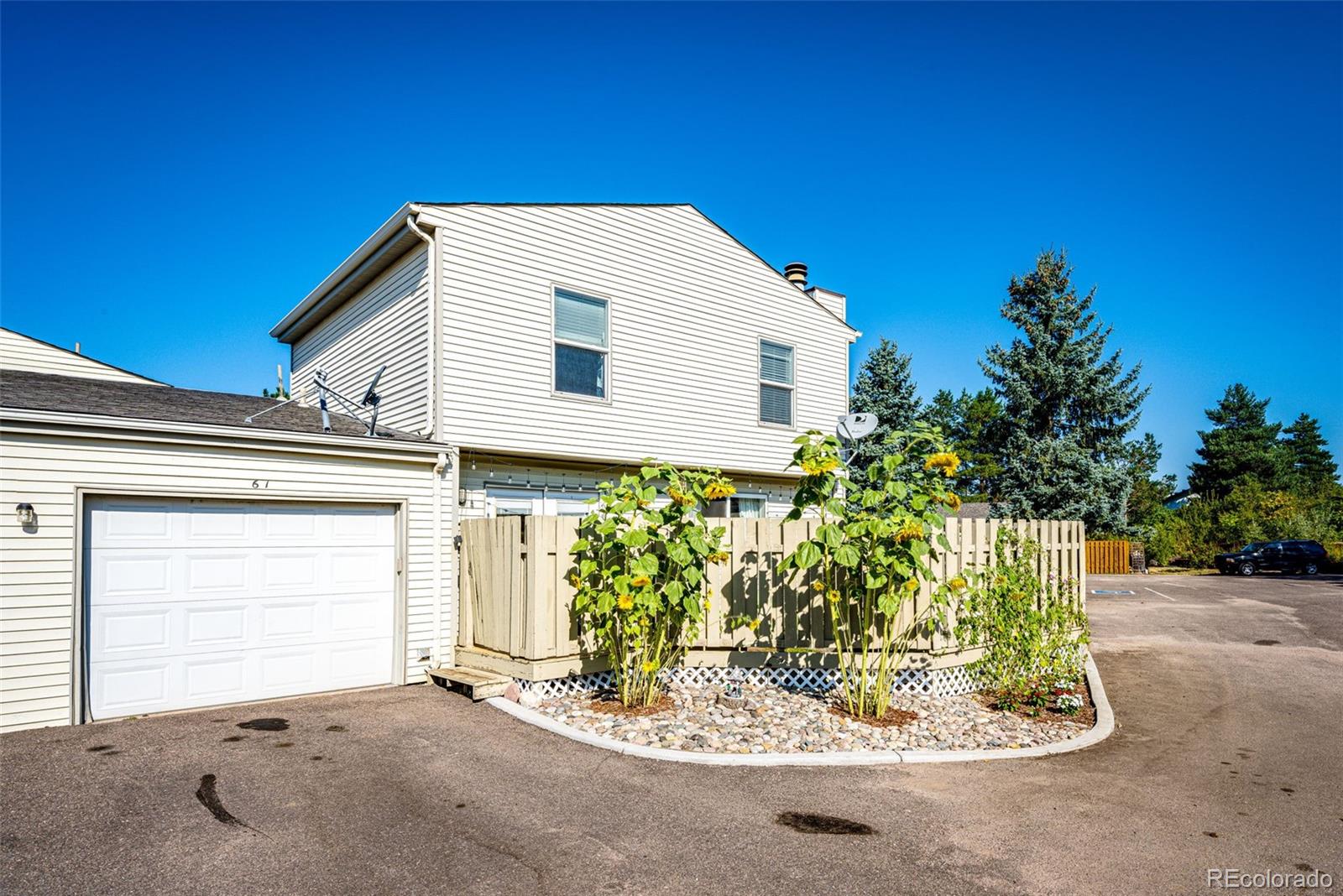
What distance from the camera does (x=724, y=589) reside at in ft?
26.3

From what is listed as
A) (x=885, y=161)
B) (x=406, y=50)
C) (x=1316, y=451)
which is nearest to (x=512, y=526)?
(x=406, y=50)

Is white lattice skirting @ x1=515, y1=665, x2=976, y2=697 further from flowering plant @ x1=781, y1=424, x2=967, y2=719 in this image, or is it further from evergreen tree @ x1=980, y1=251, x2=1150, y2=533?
evergreen tree @ x1=980, y1=251, x2=1150, y2=533

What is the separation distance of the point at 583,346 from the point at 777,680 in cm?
496

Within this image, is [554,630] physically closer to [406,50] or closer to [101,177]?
[406,50]

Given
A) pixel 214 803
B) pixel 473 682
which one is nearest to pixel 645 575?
→ pixel 473 682

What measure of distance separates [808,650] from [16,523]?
7.19m

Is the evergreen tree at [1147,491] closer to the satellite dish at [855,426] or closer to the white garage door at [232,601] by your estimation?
the satellite dish at [855,426]

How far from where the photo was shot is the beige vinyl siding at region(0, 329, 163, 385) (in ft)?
38.7

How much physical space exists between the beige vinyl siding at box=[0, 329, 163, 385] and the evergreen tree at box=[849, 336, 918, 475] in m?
20.7

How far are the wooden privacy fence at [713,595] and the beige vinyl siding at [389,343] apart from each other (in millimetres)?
2139

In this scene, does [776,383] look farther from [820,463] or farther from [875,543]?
[875,543]

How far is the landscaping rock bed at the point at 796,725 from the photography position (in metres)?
6.17

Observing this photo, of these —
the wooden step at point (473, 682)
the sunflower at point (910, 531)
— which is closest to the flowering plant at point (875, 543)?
the sunflower at point (910, 531)

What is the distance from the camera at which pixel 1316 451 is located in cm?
6062
